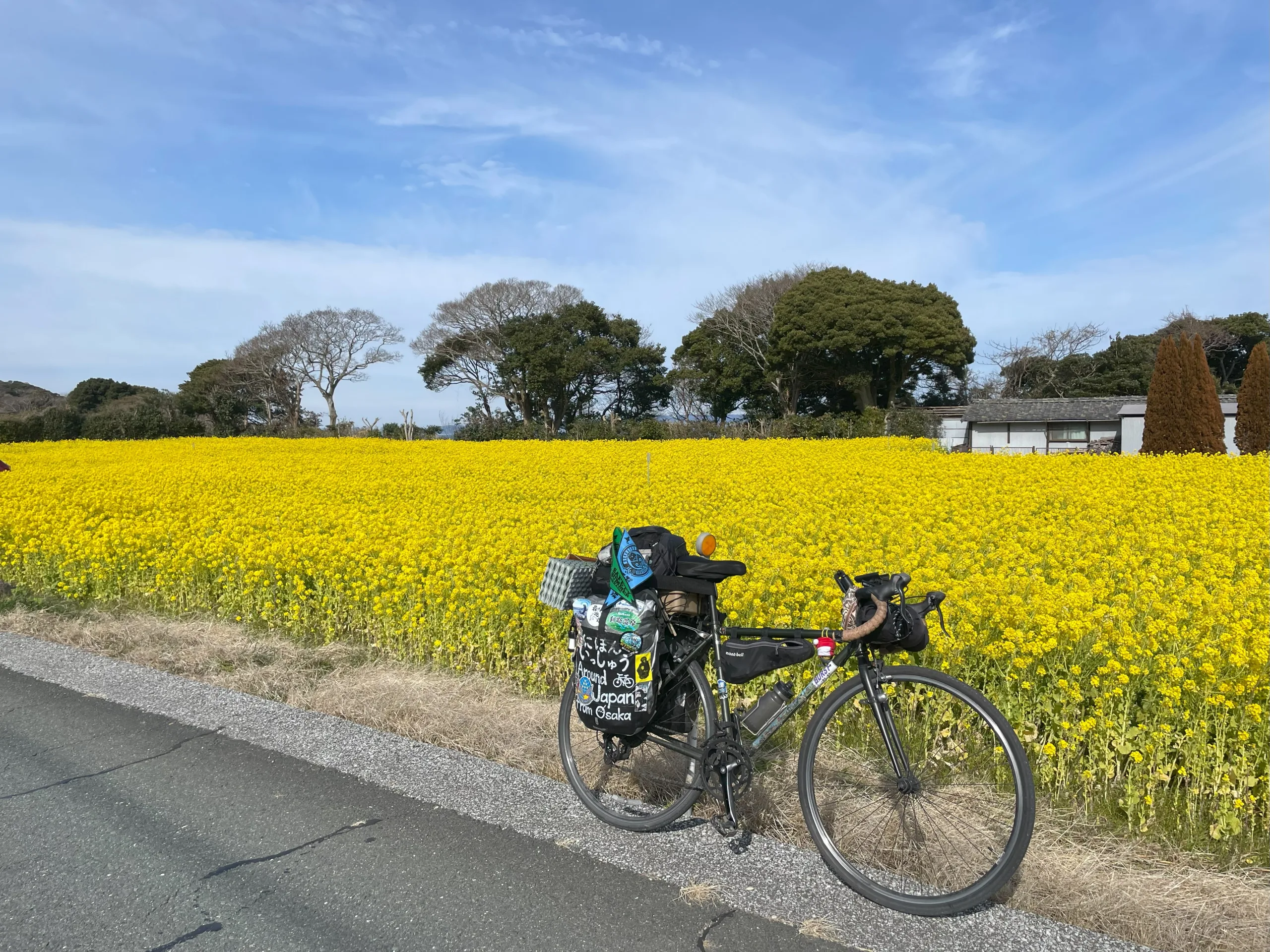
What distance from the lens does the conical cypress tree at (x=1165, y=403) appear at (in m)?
25.2

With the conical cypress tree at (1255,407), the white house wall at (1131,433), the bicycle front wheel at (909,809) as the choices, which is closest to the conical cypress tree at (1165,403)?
the conical cypress tree at (1255,407)

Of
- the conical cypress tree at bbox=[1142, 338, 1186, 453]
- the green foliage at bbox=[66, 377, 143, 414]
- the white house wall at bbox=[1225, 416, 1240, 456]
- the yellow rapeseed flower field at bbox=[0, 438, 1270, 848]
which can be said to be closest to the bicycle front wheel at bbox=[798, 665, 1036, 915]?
the yellow rapeseed flower field at bbox=[0, 438, 1270, 848]

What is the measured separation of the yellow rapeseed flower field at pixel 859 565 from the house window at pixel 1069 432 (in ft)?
88.4

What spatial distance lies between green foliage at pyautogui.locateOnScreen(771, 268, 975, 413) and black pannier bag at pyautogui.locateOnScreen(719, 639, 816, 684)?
41.3 metres

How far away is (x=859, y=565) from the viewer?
6.18 meters

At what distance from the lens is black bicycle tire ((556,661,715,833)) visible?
3064 mm

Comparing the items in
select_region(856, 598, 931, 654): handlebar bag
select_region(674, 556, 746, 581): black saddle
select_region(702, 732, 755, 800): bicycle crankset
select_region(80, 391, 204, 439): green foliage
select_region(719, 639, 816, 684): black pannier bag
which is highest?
select_region(80, 391, 204, 439): green foliage

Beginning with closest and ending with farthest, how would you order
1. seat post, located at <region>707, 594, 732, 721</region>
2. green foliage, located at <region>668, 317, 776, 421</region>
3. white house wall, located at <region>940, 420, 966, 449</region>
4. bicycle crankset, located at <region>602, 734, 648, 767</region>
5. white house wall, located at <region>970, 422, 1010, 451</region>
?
1. seat post, located at <region>707, 594, 732, 721</region>
2. bicycle crankset, located at <region>602, 734, 648, 767</region>
3. white house wall, located at <region>970, 422, 1010, 451</region>
4. white house wall, located at <region>940, 420, 966, 449</region>
5. green foliage, located at <region>668, 317, 776, 421</region>

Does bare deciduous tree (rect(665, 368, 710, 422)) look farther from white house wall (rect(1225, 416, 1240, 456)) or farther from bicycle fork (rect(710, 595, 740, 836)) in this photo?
bicycle fork (rect(710, 595, 740, 836))

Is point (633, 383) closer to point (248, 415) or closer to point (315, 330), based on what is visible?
point (315, 330)

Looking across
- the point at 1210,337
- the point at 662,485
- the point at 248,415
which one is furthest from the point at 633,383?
the point at 662,485

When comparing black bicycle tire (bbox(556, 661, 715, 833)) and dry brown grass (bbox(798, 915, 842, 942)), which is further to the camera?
black bicycle tire (bbox(556, 661, 715, 833))

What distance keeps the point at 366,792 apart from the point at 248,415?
195ft

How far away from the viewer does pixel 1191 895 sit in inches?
101
